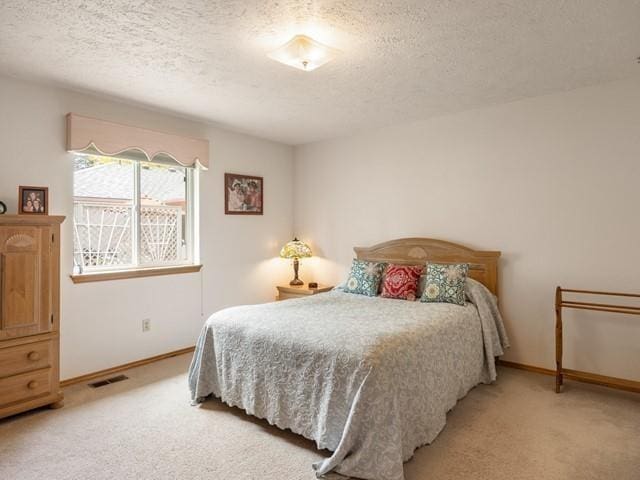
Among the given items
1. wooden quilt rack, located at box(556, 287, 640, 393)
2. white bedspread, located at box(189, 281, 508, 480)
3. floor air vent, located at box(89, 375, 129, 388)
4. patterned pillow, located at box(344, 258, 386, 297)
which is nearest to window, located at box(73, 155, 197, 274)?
floor air vent, located at box(89, 375, 129, 388)

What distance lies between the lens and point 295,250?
4.85 m

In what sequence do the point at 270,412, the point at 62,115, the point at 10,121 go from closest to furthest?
the point at 270,412, the point at 10,121, the point at 62,115

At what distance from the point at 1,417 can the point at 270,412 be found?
1740 millimetres

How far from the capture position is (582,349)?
327 centimetres

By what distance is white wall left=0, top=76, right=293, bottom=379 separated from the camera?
10.0 ft

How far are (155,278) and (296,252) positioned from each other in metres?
1.65

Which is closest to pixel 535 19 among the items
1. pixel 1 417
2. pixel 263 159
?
pixel 263 159

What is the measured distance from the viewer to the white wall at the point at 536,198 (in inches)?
122

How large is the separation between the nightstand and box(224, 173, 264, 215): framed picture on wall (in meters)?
0.97

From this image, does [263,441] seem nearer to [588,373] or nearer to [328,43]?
[328,43]

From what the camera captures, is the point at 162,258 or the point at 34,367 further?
the point at 162,258

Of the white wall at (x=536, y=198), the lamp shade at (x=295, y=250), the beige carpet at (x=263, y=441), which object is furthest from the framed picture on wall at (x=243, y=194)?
the beige carpet at (x=263, y=441)

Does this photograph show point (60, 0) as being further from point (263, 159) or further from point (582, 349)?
point (582, 349)

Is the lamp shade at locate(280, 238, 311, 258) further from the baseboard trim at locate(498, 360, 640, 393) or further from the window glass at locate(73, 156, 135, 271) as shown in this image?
the baseboard trim at locate(498, 360, 640, 393)
